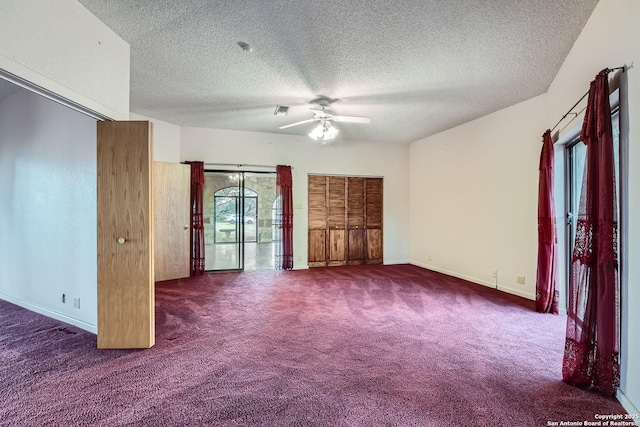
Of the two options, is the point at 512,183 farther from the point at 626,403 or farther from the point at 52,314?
the point at 52,314

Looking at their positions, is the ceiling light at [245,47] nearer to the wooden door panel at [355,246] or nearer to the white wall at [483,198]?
the white wall at [483,198]

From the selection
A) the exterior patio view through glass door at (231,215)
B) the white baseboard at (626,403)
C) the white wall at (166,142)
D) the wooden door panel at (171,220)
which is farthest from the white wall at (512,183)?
the white wall at (166,142)

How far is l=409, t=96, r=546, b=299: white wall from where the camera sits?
167 inches

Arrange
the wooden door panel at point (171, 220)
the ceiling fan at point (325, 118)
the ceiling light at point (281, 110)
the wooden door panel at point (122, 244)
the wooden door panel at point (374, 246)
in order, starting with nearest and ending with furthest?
the wooden door panel at point (122, 244), the ceiling fan at point (325, 118), the ceiling light at point (281, 110), the wooden door panel at point (171, 220), the wooden door panel at point (374, 246)

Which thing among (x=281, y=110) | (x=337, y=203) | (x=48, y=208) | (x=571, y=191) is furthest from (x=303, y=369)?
(x=337, y=203)

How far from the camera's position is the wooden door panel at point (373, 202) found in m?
6.88

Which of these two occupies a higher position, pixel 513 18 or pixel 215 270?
pixel 513 18

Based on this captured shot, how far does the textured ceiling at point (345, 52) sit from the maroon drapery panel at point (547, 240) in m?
1.02

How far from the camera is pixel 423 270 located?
20.3 ft

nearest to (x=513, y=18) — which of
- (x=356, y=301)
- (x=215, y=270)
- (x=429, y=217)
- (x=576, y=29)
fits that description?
(x=576, y=29)

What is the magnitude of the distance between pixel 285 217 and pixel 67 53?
4301 mm

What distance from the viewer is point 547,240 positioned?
3.58m

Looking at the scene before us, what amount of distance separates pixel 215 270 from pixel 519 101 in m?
5.97

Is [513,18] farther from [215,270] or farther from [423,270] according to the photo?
[215,270]
